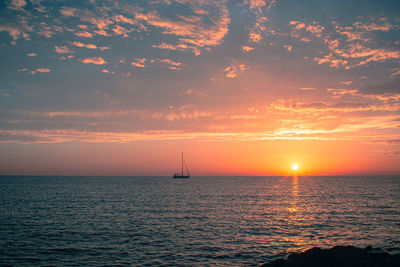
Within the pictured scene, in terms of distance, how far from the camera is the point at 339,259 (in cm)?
2042

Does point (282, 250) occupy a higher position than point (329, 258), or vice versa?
point (329, 258)

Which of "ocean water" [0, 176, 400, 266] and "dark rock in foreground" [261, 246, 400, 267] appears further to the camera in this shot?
"ocean water" [0, 176, 400, 266]

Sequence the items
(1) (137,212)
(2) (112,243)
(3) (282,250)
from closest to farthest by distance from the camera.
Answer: (3) (282,250)
(2) (112,243)
(1) (137,212)

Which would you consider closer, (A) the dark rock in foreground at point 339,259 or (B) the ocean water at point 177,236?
(A) the dark rock in foreground at point 339,259

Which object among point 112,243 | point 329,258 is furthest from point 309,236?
point 112,243

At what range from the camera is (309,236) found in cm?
3362

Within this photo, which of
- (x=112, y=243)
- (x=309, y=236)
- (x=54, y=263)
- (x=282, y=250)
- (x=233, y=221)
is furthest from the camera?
(x=233, y=221)

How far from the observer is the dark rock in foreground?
20.4 meters

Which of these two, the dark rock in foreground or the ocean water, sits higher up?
the dark rock in foreground

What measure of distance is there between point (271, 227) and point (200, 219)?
1148 centimetres

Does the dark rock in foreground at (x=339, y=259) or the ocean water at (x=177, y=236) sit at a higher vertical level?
the dark rock in foreground at (x=339, y=259)

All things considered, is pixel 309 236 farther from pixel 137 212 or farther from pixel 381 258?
pixel 137 212

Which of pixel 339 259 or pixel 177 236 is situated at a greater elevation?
pixel 339 259

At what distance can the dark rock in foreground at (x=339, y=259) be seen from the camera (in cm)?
2037
